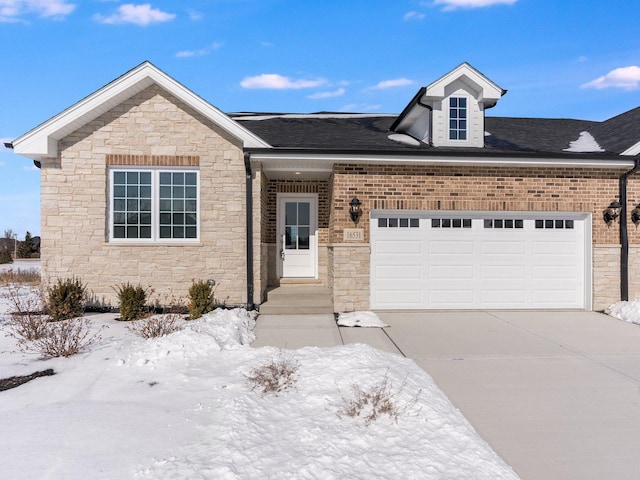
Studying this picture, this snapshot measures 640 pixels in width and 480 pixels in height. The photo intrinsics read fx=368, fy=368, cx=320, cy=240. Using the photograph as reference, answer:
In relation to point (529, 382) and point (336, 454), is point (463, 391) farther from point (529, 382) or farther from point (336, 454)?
point (336, 454)

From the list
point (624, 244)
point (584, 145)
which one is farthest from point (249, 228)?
point (584, 145)

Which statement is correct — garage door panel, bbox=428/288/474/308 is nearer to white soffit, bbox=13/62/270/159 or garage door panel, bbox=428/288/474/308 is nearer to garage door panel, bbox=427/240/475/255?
garage door panel, bbox=427/240/475/255

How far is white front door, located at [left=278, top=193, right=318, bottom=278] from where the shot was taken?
1049 centimetres

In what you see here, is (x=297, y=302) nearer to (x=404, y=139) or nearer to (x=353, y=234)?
(x=353, y=234)

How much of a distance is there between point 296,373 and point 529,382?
294cm

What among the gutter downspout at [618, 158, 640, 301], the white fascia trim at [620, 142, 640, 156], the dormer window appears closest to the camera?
the white fascia trim at [620, 142, 640, 156]

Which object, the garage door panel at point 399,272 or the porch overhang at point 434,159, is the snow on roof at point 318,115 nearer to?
the porch overhang at point 434,159

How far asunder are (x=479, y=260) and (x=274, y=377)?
21.4 ft

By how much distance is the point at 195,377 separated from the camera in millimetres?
4453

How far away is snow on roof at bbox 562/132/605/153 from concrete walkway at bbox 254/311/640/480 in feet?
13.8

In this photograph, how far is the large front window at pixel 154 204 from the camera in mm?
8633

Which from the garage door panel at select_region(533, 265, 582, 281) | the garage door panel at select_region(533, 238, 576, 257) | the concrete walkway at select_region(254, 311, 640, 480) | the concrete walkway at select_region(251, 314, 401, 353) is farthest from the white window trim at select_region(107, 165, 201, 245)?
the garage door panel at select_region(533, 265, 582, 281)

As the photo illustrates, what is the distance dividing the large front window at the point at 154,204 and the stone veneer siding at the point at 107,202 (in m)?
0.21

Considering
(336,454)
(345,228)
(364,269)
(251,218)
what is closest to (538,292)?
(364,269)
